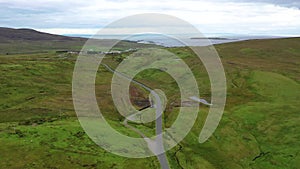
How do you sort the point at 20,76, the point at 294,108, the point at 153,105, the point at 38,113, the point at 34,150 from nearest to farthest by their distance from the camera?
1. the point at 34,150
2. the point at 38,113
3. the point at 294,108
4. the point at 153,105
5. the point at 20,76

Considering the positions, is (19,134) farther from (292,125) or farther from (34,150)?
(292,125)

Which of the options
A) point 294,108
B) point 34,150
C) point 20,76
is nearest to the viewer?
point 34,150

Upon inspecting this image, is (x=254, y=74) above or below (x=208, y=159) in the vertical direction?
above

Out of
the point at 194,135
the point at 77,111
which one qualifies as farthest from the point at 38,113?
the point at 194,135

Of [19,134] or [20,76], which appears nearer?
[19,134]

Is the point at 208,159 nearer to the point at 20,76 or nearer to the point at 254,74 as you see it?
the point at 254,74

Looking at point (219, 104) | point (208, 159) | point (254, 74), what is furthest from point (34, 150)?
point (254, 74)
